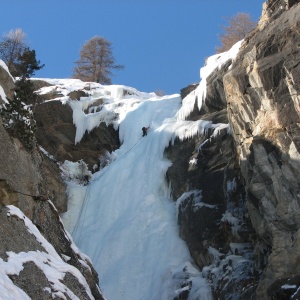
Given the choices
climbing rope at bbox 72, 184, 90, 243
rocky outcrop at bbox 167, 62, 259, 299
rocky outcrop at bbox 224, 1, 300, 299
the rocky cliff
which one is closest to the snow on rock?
rocky outcrop at bbox 167, 62, 259, 299

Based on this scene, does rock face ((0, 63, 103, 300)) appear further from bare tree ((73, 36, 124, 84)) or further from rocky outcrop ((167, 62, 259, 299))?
bare tree ((73, 36, 124, 84))

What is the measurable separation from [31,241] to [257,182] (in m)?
6.95

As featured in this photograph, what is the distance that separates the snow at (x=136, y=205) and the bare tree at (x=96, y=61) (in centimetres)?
1117

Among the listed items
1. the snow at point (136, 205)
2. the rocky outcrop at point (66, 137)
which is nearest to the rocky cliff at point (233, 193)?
the snow at point (136, 205)

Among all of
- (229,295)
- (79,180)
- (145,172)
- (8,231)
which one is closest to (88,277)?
(8,231)

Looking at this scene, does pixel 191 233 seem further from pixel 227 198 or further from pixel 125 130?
pixel 125 130

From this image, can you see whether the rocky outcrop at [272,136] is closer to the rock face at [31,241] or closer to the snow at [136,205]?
the snow at [136,205]

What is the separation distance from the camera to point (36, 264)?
26.5 ft

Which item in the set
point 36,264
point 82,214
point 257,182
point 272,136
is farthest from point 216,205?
point 36,264

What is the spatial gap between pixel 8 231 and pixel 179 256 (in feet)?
28.7

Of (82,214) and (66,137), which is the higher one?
(66,137)

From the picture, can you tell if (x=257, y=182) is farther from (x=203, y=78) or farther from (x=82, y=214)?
(x=82, y=214)

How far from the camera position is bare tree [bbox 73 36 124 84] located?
1467 inches

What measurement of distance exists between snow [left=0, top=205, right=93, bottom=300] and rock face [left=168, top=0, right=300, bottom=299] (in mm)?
4817
